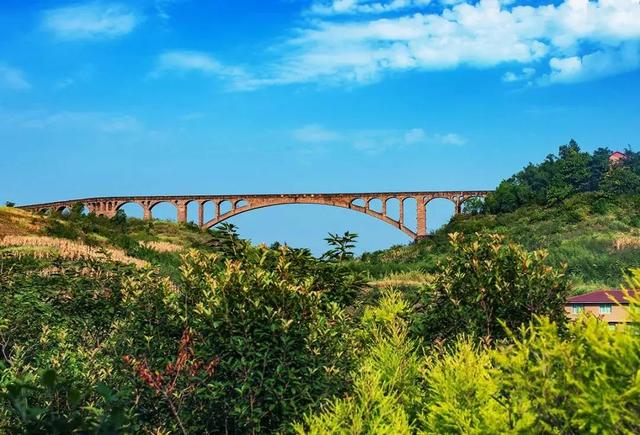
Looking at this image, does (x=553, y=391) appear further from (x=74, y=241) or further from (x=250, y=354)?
(x=74, y=241)

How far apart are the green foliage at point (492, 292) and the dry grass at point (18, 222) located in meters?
38.7

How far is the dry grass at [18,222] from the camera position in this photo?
44559 mm

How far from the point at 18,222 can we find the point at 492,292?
4568 cm

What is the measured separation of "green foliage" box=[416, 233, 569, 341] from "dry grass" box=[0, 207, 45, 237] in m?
38.7

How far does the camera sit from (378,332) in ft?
38.1

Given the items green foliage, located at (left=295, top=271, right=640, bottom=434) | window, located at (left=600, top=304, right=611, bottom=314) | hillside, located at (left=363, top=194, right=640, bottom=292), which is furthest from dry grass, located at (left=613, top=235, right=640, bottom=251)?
green foliage, located at (left=295, top=271, right=640, bottom=434)

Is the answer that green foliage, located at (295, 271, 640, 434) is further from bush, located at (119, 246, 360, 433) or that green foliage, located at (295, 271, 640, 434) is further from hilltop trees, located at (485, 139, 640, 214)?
hilltop trees, located at (485, 139, 640, 214)

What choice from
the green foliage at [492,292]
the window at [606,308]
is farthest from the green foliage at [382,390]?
the window at [606,308]

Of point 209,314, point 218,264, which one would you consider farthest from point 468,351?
point 218,264

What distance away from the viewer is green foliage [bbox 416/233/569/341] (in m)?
10.3

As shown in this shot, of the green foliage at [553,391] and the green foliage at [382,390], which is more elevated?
the green foliage at [553,391]

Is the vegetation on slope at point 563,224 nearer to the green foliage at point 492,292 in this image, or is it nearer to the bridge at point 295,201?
the bridge at point 295,201

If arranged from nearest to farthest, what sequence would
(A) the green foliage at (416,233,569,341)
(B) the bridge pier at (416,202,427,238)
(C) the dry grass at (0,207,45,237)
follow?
(A) the green foliage at (416,233,569,341) < (C) the dry grass at (0,207,45,237) < (B) the bridge pier at (416,202,427,238)

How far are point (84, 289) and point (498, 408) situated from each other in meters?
10.4
